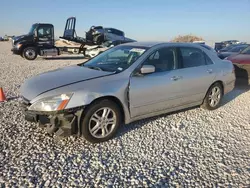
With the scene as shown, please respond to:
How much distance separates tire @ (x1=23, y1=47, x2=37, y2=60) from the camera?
53.2ft

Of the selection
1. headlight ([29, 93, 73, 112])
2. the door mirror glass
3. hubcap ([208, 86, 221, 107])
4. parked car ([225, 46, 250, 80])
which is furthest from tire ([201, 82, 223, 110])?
headlight ([29, 93, 73, 112])

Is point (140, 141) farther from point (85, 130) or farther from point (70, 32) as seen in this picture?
point (70, 32)

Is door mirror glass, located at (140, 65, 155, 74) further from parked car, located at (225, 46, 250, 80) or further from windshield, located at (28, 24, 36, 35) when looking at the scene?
windshield, located at (28, 24, 36, 35)

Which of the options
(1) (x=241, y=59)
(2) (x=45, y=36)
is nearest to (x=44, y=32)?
(2) (x=45, y=36)

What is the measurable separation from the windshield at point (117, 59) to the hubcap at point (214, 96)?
6.95ft

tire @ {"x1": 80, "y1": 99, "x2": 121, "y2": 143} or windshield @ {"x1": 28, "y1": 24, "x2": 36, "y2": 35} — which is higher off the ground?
windshield @ {"x1": 28, "y1": 24, "x2": 36, "y2": 35}

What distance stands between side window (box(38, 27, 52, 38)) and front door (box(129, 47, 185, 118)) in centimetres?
1361

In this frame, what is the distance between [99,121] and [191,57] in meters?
2.56

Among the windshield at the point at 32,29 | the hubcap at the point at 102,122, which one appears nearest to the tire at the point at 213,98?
the hubcap at the point at 102,122

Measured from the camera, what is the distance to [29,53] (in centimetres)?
1627

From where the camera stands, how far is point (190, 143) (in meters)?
3.82

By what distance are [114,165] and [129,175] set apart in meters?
0.29

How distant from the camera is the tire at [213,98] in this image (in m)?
5.38

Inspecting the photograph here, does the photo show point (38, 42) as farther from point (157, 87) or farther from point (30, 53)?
point (157, 87)
